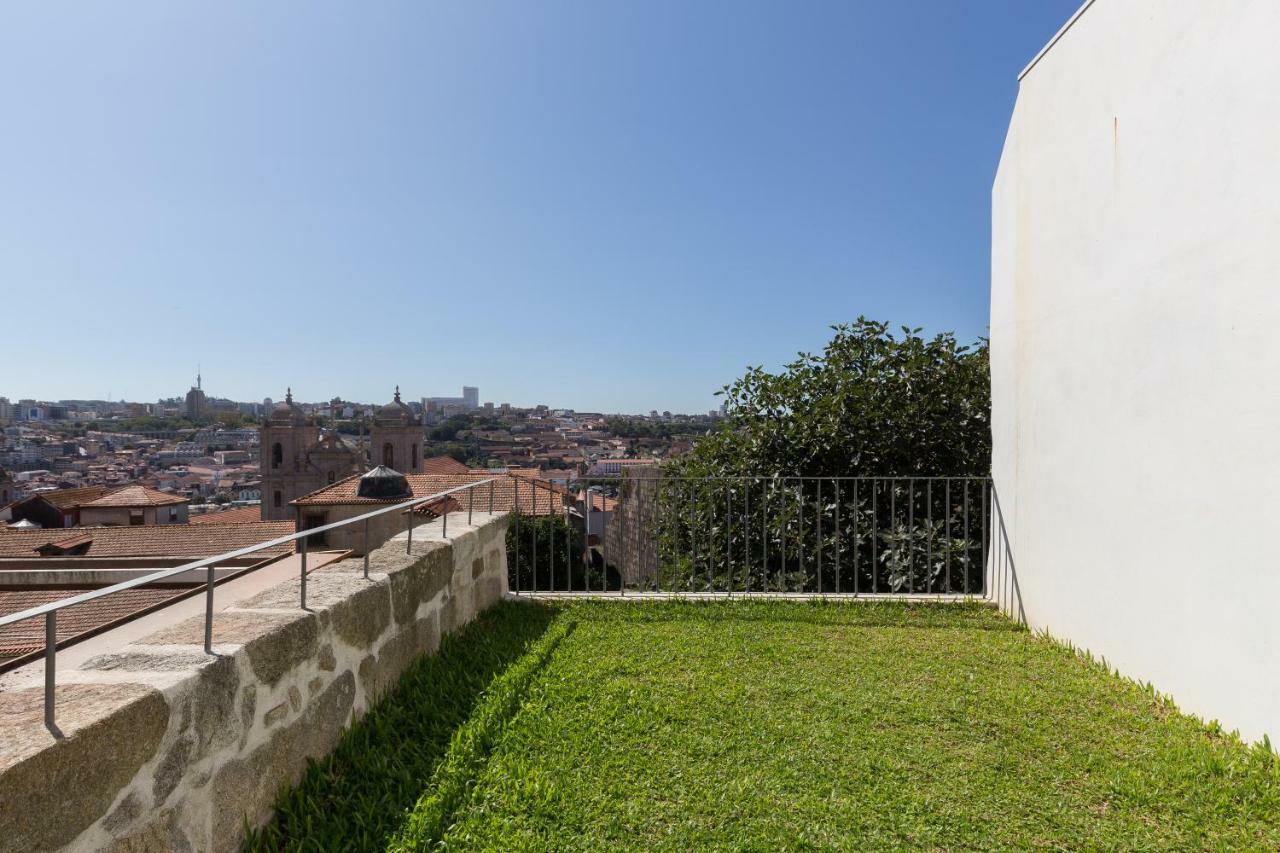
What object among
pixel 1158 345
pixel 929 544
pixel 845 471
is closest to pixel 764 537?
pixel 929 544

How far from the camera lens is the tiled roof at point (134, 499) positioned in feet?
111

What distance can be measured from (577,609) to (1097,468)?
3.28 metres

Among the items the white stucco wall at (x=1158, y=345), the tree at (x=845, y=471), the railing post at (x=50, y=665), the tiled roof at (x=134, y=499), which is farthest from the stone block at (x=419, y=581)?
the tiled roof at (x=134, y=499)

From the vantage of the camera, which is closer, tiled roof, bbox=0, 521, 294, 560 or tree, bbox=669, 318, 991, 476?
tree, bbox=669, 318, 991, 476

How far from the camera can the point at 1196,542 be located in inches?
115

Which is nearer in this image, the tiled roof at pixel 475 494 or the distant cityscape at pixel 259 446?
the tiled roof at pixel 475 494

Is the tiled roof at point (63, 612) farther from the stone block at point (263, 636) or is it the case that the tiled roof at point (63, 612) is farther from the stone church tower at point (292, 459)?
the stone church tower at point (292, 459)

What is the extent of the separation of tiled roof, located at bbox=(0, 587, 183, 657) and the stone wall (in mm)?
267

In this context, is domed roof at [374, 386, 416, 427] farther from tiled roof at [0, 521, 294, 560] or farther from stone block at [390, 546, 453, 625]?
stone block at [390, 546, 453, 625]

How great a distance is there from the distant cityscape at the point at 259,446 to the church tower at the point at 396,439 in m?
0.07

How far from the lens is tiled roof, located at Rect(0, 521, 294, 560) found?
46.1 ft

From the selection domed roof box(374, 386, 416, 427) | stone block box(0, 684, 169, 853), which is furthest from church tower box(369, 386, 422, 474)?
stone block box(0, 684, 169, 853)

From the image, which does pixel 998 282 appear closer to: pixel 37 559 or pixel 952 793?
pixel 952 793

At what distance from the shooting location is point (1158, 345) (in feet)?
10.4
